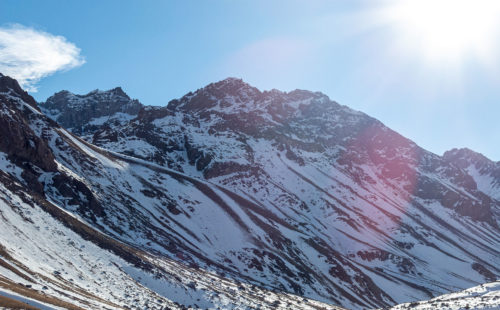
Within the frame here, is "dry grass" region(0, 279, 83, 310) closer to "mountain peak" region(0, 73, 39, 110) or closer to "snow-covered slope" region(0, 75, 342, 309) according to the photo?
"snow-covered slope" region(0, 75, 342, 309)

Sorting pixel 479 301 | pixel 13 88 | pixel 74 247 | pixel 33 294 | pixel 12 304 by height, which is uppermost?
pixel 479 301

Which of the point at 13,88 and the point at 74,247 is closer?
the point at 74,247

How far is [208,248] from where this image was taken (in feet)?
403

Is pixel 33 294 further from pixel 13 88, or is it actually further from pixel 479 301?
pixel 13 88

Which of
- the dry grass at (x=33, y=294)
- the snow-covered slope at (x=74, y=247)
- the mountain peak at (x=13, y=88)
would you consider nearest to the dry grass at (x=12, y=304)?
the snow-covered slope at (x=74, y=247)

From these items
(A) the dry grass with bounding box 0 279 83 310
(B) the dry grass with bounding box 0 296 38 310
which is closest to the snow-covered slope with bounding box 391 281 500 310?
(A) the dry grass with bounding box 0 279 83 310

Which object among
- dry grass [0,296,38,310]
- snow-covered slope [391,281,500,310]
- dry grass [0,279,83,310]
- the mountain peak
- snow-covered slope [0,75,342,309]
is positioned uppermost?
snow-covered slope [391,281,500,310]

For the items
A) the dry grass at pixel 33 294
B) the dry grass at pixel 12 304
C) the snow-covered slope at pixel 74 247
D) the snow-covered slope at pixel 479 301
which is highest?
the snow-covered slope at pixel 479 301

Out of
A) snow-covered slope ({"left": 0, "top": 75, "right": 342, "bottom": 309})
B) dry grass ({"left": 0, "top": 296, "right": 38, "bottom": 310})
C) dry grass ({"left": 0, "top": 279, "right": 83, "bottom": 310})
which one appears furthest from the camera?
snow-covered slope ({"left": 0, "top": 75, "right": 342, "bottom": 309})

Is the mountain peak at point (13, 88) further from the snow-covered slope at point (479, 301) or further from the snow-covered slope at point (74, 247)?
the snow-covered slope at point (479, 301)

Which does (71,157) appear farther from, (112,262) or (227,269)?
(112,262)

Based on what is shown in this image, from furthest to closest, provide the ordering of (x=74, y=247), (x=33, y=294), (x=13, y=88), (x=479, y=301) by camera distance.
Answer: (x=13, y=88) → (x=74, y=247) → (x=479, y=301) → (x=33, y=294)

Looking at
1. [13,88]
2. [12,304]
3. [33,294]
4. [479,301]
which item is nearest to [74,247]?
[33,294]

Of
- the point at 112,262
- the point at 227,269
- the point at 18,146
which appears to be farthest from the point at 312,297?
the point at 18,146
